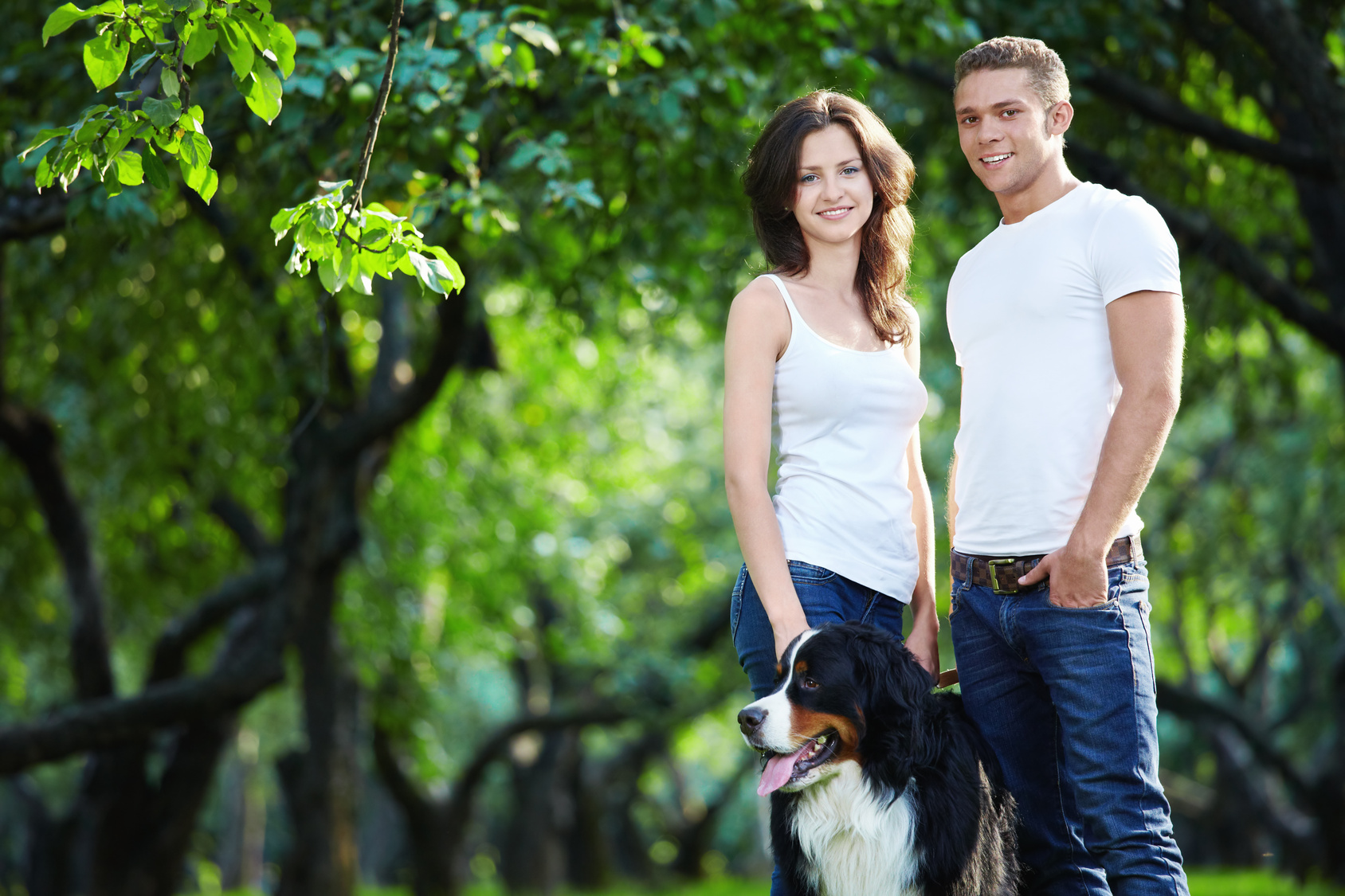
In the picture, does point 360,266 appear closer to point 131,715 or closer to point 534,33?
point 534,33

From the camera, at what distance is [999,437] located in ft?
9.48

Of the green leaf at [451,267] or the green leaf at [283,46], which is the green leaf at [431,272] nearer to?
the green leaf at [451,267]

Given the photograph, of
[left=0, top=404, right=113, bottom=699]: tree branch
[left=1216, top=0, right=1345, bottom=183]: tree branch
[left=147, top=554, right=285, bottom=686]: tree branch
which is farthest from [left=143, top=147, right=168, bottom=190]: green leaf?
[left=147, top=554, right=285, bottom=686]: tree branch

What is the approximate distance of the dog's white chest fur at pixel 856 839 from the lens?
2.85 m

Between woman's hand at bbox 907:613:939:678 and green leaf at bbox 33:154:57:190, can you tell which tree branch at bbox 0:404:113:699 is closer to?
green leaf at bbox 33:154:57:190

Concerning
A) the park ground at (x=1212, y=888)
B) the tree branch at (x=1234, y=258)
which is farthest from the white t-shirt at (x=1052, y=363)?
the park ground at (x=1212, y=888)

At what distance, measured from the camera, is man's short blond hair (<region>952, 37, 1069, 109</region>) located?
2.95 meters

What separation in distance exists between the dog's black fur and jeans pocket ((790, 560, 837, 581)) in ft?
0.48

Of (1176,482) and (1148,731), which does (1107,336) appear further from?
(1176,482)

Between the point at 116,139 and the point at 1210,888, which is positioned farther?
the point at 1210,888

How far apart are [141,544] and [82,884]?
3.29 m

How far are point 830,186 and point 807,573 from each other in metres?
0.98

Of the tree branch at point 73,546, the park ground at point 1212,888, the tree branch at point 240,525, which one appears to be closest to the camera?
the tree branch at point 73,546

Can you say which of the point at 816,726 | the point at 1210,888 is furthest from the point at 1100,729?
the point at 1210,888
